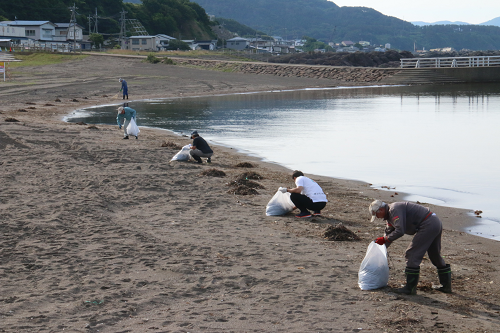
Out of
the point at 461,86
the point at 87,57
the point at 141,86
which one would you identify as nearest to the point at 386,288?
the point at 141,86

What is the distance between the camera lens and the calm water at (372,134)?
13.6 meters

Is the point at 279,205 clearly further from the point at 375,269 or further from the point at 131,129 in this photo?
the point at 131,129

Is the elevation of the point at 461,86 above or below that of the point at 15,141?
above

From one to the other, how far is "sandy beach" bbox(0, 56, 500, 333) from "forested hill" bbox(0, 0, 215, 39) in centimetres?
11129

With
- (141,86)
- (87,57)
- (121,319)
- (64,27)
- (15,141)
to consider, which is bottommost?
(121,319)

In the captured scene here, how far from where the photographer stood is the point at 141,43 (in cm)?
11331

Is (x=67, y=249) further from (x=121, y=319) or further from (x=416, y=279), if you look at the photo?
(x=416, y=279)

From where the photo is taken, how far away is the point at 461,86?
5472cm

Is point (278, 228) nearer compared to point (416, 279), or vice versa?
point (416, 279)

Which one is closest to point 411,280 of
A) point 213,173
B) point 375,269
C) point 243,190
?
point 375,269

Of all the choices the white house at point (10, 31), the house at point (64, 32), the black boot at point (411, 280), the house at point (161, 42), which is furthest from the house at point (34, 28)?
the black boot at point (411, 280)

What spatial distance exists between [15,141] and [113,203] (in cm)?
805

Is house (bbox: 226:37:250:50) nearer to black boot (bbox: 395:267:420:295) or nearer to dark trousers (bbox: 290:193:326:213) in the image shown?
dark trousers (bbox: 290:193:326:213)

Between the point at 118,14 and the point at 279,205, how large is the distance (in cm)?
13260
